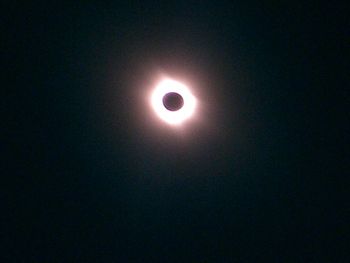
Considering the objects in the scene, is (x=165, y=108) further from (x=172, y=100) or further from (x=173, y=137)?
(x=173, y=137)

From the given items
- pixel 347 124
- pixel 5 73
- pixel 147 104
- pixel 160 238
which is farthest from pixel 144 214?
pixel 347 124

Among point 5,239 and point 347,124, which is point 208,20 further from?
point 5,239

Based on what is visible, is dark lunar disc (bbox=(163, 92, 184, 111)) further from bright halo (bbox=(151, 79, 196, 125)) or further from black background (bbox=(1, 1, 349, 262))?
black background (bbox=(1, 1, 349, 262))

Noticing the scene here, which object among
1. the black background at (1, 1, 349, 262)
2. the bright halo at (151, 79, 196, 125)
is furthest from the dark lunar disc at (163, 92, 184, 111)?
the black background at (1, 1, 349, 262)

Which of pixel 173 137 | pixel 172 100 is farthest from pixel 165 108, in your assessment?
pixel 173 137

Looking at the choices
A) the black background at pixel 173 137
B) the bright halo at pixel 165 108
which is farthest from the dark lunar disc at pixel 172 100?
the black background at pixel 173 137

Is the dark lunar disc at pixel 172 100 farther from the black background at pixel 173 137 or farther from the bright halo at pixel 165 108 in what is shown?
the black background at pixel 173 137
